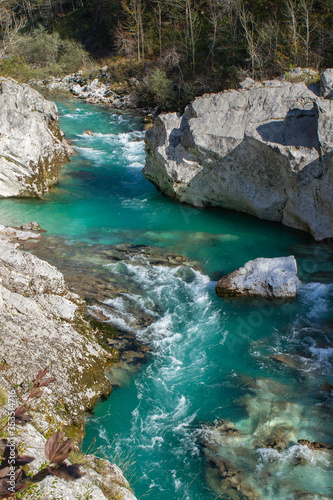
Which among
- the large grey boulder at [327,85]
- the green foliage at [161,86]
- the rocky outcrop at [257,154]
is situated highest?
the green foliage at [161,86]

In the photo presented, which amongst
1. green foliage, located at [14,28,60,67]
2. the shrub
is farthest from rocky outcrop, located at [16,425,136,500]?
green foliage, located at [14,28,60,67]

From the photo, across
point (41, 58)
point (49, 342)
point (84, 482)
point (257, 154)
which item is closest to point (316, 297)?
point (257, 154)

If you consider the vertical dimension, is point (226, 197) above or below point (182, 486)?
above

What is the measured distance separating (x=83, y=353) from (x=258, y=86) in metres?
12.9

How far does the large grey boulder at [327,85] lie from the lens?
13211 mm

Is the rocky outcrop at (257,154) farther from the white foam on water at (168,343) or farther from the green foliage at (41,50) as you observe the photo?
the green foliage at (41,50)

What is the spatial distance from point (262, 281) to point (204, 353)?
302 cm

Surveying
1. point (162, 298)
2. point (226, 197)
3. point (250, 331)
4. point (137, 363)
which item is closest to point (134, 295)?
point (162, 298)

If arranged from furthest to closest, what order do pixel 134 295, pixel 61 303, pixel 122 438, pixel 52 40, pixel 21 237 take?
pixel 52 40 → pixel 21 237 → pixel 134 295 → pixel 61 303 → pixel 122 438

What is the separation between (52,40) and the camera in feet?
130

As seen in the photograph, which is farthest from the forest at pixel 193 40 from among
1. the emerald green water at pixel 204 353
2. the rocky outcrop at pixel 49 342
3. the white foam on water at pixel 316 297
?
the rocky outcrop at pixel 49 342

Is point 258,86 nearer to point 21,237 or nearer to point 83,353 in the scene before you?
point 21,237

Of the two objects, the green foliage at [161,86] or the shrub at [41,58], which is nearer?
the shrub at [41,58]

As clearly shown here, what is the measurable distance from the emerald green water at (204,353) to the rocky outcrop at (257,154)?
79 cm
